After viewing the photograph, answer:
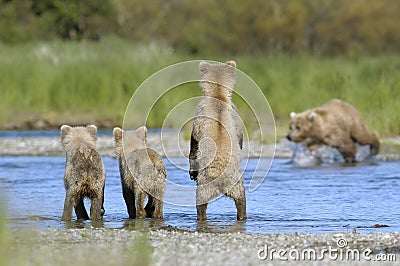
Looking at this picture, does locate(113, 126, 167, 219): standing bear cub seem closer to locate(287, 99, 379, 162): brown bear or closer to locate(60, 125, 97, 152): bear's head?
locate(60, 125, 97, 152): bear's head

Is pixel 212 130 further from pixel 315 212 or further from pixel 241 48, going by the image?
pixel 241 48

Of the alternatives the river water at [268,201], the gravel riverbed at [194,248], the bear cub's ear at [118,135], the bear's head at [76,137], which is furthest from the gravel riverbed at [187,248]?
the bear cub's ear at [118,135]

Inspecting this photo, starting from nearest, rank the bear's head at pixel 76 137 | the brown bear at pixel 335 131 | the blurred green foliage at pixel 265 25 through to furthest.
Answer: the bear's head at pixel 76 137 → the brown bear at pixel 335 131 → the blurred green foliage at pixel 265 25

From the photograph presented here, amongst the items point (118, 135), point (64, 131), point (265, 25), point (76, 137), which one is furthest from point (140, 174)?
point (265, 25)

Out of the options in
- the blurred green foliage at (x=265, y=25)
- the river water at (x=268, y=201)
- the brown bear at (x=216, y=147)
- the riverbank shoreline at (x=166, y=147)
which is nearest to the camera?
the brown bear at (x=216, y=147)

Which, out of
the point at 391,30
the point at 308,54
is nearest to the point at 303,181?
the point at 308,54

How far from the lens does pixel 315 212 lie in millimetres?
11344

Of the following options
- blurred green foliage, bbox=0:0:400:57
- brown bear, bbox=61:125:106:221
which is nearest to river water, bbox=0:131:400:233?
brown bear, bbox=61:125:106:221

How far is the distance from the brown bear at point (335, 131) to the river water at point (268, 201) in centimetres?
106

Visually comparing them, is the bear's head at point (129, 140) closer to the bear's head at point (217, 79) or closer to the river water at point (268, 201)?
the river water at point (268, 201)

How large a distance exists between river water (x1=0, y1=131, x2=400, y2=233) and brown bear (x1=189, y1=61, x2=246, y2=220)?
450mm

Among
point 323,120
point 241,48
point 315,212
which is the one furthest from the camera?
point 241,48

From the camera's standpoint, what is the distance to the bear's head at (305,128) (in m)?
18.9

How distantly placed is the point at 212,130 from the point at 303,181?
536cm
